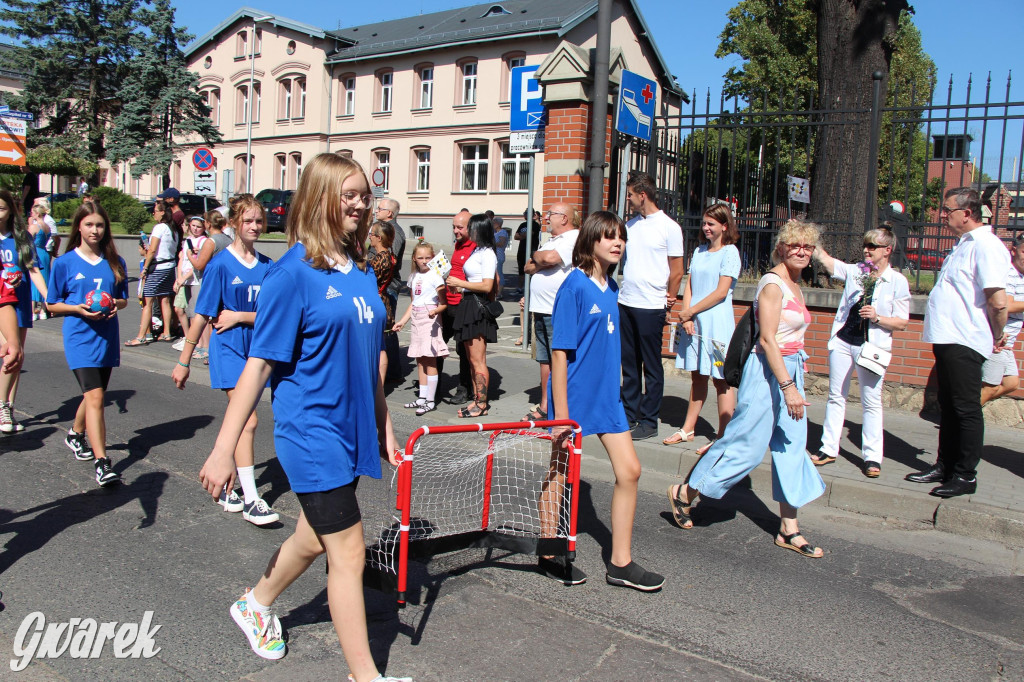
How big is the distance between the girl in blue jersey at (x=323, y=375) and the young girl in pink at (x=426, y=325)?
4804mm

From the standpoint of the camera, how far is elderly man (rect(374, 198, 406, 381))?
324 inches

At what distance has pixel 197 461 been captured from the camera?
607 cm

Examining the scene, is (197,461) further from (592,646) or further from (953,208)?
(953,208)

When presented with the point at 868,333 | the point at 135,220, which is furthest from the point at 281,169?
the point at 868,333

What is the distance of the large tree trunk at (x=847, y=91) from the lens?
8852 mm

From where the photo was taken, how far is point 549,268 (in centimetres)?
682

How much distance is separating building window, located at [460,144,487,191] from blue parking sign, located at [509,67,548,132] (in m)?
25.3

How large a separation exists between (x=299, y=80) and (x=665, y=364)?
3669 cm

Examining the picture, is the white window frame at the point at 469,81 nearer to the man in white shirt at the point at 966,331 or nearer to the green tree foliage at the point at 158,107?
the green tree foliage at the point at 158,107

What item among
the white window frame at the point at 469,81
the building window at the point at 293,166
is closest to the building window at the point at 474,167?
the white window frame at the point at 469,81

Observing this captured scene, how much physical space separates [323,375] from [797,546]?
3120mm

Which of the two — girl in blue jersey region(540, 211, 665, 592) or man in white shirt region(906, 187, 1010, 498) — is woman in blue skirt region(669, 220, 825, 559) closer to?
girl in blue jersey region(540, 211, 665, 592)

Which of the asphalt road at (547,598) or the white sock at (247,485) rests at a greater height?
the white sock at (247,485)

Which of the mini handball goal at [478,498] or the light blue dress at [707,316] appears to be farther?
the light blue dress at [707,316]
